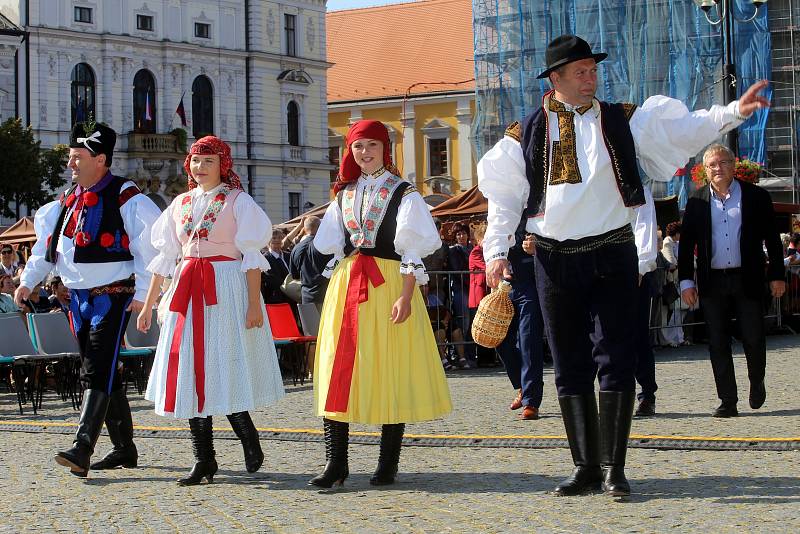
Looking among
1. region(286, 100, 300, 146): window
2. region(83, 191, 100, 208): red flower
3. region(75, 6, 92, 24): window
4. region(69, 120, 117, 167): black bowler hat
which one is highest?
region(75, 6, 92, 24): window

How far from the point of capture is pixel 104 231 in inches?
351

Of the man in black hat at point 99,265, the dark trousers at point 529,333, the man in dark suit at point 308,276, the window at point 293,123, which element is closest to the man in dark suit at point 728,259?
the dark trousers at point 529,333

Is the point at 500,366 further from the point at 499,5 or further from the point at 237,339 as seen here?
the point at 499,5

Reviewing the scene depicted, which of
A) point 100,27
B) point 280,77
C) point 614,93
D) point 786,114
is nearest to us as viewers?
point 614,93

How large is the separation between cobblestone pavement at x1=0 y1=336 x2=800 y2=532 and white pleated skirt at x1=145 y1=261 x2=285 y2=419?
43 cm

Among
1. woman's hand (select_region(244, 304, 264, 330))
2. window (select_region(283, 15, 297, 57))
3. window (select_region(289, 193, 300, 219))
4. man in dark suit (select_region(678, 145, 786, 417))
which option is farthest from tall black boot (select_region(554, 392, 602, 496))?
window (select_region(283, 15, 297, 57))

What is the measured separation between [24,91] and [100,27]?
4.25 meters

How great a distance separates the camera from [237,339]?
8.36 m

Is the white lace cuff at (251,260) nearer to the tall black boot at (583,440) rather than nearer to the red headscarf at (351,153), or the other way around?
the red headscarf at (351,153)

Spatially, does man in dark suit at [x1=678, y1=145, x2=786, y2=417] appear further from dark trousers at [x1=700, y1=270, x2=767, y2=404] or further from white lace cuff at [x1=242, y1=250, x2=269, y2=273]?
white lace cuff at [x1=242, y1=250, x2=269, y2=273]

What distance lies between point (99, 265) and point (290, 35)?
60861 mm

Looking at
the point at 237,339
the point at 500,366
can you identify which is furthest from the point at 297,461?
the point at 500,366

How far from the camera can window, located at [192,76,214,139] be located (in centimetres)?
6438

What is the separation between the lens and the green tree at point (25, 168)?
4884 centimetres
